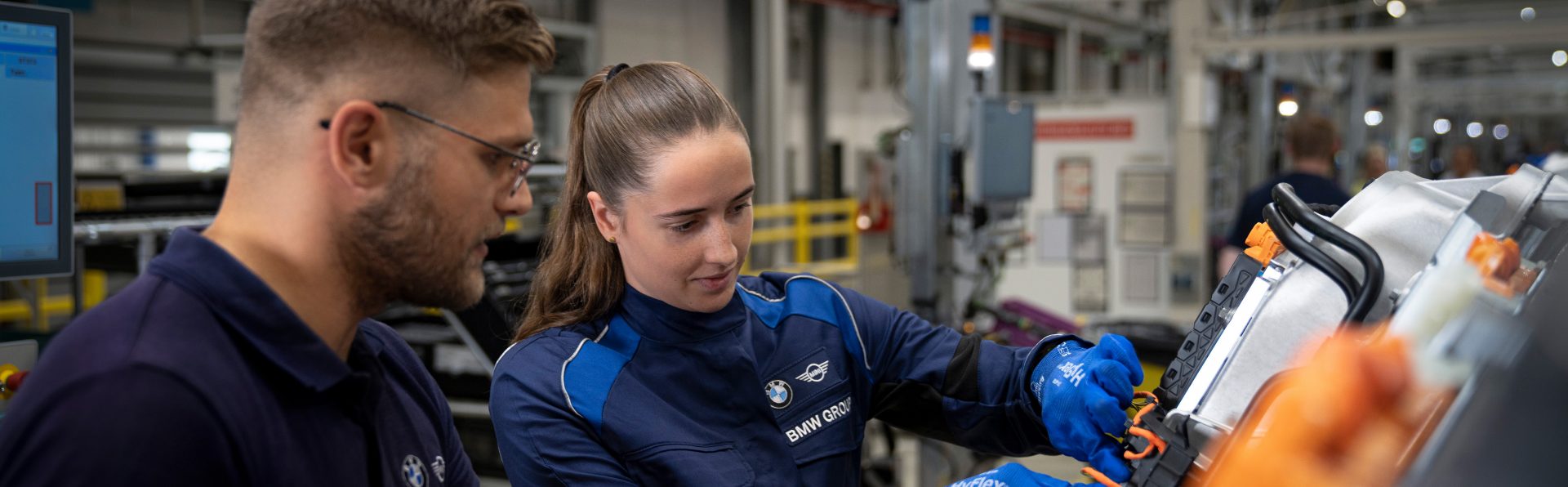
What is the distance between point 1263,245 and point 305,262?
1.10 metres

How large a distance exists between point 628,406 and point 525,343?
0.20m

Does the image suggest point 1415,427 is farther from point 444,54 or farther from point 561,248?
point 561,248

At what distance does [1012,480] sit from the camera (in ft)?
4.52

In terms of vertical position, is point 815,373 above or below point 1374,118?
below

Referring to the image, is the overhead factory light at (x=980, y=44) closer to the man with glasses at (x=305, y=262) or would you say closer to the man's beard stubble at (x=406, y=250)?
the man with glasses at (x=305, y=262)

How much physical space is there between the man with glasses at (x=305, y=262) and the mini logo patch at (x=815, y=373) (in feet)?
2.23

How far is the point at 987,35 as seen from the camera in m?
5.00

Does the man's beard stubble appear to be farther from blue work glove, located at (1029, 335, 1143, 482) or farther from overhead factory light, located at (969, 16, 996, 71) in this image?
overhead factory light, located at (969, 16, 996, 71)

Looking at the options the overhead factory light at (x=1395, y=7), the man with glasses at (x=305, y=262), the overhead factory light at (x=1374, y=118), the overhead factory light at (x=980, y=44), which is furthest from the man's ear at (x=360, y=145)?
the overhead factory light at (x=1374, y=118)

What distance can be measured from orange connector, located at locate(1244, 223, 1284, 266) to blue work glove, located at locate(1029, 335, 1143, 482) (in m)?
0.26

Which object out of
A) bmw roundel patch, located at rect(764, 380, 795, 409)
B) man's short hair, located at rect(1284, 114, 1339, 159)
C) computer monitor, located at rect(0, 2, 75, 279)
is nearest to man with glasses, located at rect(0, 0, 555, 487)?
bmw roundel patch, located at rect(764, 380, 795, 409)

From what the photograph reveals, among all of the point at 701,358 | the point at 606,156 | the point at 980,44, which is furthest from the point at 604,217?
the point at 980,44

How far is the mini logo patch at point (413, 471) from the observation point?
4.21 ft

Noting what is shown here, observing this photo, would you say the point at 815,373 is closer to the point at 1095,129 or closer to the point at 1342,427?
the point at 1342,427
